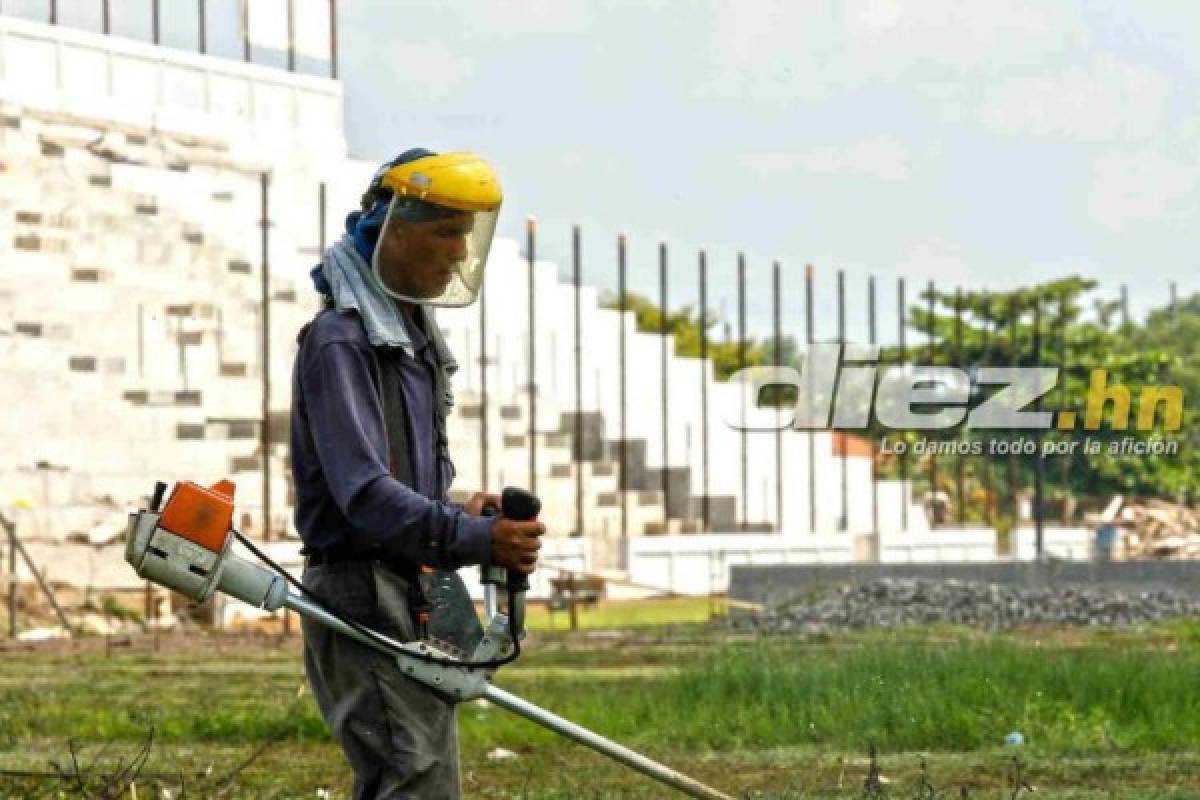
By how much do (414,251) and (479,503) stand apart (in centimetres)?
62

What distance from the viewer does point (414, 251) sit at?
7.53 metres

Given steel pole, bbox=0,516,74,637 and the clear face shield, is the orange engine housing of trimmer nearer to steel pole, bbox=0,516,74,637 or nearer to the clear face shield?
the clear face shield

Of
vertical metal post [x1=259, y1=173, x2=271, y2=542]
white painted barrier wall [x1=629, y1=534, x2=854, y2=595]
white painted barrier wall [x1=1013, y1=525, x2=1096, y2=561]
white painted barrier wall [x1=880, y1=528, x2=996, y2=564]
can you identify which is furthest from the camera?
white painted barrier wall [x1=1013, y1=525, x2=1096, y2=561]

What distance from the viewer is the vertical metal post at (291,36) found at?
6338 cm

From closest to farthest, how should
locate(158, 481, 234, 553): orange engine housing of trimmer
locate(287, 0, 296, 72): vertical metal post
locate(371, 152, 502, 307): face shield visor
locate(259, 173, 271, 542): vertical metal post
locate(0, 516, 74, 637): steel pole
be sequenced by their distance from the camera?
locate(158, 481, 234, 553): orange engine housing of trimmer, locate(371, 152, 502, 307): face shield visor, locate(0, 516, 74, 637): steel pole, locate(259, 173, 271, 542): vertical metal post, locate(287, 0, 296, 72): vertical metal post

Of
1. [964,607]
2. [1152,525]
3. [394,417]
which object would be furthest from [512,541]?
[1152,525]

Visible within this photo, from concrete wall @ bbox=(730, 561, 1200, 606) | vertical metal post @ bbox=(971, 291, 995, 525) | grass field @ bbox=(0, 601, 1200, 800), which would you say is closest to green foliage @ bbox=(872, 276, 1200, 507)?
vertical metal post @ bbox=(971, 291, 995, 525)

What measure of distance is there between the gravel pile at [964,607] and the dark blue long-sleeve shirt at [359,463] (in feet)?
79.9

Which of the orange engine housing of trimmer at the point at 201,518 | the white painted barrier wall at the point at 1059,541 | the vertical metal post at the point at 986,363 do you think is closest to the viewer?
the orange engine housing of trimmer at the point at 201,518

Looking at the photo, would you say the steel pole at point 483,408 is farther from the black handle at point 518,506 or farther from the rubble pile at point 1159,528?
the black handle at point 518,506

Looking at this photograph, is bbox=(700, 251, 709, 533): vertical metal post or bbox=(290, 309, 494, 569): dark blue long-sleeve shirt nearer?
bbox=(290, 309, 494, 569): dark blue long-sleeve shirt

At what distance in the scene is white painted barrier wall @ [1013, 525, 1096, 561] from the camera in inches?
2313

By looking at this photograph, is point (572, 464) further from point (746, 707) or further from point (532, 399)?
point (746, 707)

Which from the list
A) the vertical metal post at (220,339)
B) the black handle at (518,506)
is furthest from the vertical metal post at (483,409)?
the black handle at (518,506)
